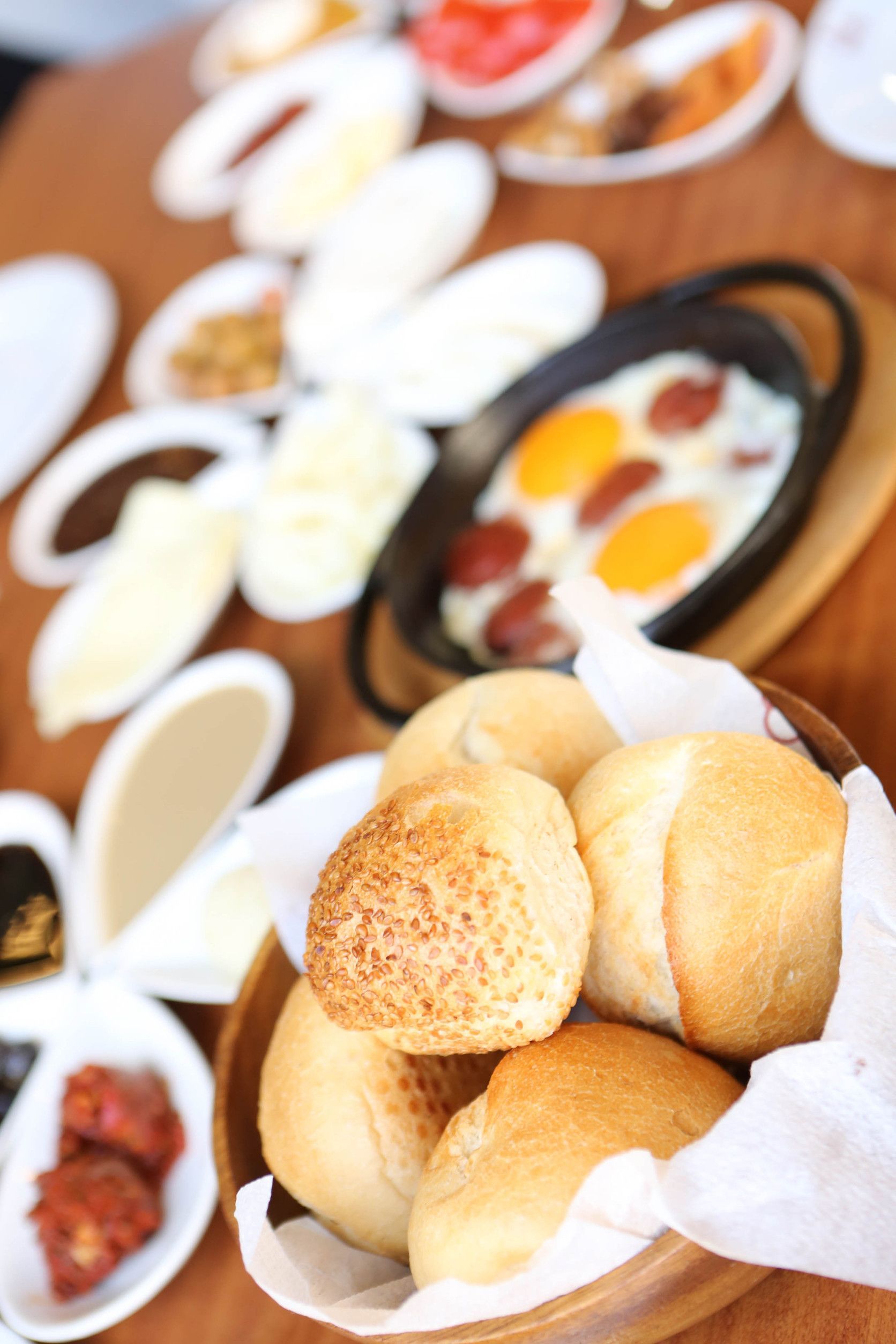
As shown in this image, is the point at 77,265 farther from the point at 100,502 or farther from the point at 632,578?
the point at 632,578

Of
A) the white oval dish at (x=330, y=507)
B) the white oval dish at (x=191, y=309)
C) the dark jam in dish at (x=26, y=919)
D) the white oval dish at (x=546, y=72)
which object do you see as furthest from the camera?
the white oval dish at (x=191, y=309)

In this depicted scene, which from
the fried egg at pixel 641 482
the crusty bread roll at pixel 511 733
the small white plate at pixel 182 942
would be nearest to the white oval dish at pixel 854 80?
the fried egg at pixel 641 482

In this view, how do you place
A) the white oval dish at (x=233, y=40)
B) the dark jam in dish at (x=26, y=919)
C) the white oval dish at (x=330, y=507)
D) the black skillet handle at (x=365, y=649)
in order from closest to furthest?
the black skillet handle at (x=365, y=649), the dark jam in dish at (x=26, y=919), the white oval dish at (x=330, y=507), the white oval dish at (x=233, y=40)

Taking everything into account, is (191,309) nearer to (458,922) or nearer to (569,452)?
(569,452)

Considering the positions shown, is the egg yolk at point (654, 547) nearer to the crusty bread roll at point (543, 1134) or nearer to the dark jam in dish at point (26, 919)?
the crusty bread roll at point (543, 1134)

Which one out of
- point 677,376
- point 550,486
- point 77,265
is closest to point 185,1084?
point 550,486
